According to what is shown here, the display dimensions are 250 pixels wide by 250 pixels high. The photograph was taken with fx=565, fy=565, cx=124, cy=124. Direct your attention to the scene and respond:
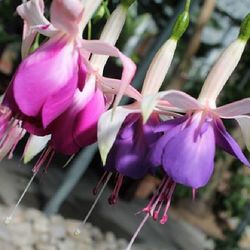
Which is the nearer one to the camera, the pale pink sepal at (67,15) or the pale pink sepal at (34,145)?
the pale pink sepal at (67,15)

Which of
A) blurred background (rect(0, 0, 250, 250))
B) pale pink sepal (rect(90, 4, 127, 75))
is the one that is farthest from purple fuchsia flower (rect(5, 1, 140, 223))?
blurred background (rect(0, 0, 250, 250))

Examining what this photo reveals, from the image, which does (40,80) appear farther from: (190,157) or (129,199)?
(129,199)

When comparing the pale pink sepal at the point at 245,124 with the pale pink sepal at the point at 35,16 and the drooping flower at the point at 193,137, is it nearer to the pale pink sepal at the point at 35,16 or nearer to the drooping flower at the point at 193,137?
the drooping flower at the point at 193,137

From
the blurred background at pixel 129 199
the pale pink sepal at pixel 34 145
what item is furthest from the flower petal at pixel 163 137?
the blurred background at pixel 129 199

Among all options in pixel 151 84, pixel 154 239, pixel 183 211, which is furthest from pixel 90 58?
pixel 183 211

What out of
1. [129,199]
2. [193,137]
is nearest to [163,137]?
[193,137]
